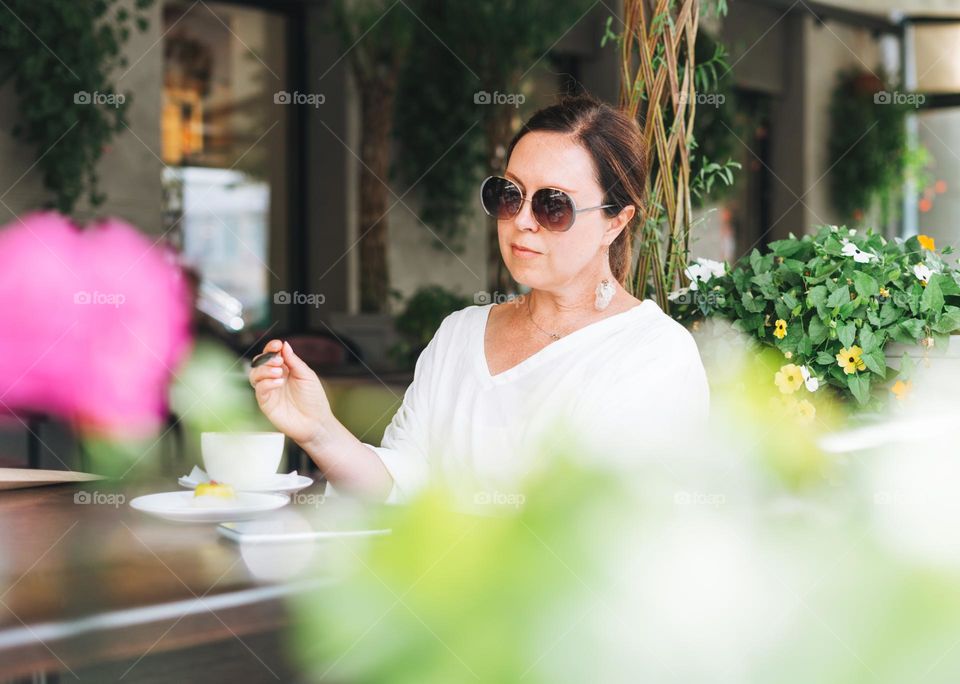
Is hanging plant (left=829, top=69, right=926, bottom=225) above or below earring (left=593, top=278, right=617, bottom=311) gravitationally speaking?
above

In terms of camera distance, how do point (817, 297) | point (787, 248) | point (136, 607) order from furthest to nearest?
point (787, 248) → point (817, 297) → point (136, 607)

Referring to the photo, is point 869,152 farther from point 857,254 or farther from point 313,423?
point 313,423

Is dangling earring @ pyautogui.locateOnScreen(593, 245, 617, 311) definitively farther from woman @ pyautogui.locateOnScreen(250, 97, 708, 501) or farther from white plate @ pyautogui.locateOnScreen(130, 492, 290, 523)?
white plate @ pyautogui.locateOnScreen(130, 492, 290, 523)

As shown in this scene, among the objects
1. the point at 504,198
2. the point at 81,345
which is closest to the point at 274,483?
the point at 504,198

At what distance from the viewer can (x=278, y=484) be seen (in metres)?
1.38

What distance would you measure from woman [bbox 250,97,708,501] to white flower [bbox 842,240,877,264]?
332 millimetres

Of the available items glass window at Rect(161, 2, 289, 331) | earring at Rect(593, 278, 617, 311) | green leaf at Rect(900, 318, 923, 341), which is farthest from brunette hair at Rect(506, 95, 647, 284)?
glass window at Rect(161, 2, 289, 331)

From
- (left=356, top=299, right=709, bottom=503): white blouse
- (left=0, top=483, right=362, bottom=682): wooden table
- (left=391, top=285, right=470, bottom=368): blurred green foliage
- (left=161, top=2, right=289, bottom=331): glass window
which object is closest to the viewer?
(left=0, top=483, right=362, bottom=682): wooden table

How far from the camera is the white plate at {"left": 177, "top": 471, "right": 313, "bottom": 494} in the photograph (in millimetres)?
1354

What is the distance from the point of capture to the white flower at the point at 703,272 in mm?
1853

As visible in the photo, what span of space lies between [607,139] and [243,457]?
74 centimetres

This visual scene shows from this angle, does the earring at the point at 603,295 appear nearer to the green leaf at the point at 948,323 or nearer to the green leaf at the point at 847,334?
the green leaf at the point at 847,334

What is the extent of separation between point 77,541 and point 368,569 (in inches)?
31.9

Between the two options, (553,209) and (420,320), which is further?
(420,320)
